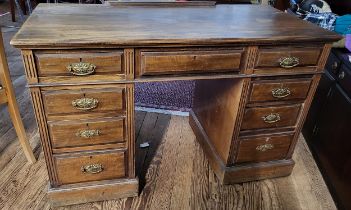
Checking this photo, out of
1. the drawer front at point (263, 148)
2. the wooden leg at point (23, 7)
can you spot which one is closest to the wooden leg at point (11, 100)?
the drawer front at point (263, 148)

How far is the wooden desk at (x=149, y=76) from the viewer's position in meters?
→ 1.19

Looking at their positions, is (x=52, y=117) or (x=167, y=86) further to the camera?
(x=167, y=86)

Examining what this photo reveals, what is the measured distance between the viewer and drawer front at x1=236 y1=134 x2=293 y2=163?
1635 millimetres

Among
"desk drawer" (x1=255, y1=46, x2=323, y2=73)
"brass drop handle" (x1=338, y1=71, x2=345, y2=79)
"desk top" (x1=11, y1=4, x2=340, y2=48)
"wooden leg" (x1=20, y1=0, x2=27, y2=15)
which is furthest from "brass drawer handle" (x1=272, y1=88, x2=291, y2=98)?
"wooden leg" (x1=20, y1=0, x2=27, y2=15)

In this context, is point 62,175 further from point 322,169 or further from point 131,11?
point 322,169

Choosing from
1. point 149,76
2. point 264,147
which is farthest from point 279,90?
point 149,76

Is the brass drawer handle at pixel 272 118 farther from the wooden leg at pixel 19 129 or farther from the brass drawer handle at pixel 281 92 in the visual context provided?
the wooden leg at pixel 19 129

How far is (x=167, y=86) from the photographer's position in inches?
104

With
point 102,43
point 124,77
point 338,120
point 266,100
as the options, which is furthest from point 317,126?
point 102,43

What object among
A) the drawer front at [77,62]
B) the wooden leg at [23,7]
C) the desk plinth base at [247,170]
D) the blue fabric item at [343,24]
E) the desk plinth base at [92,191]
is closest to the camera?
the drawer front at [77,62]

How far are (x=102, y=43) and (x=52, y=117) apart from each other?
40 cm

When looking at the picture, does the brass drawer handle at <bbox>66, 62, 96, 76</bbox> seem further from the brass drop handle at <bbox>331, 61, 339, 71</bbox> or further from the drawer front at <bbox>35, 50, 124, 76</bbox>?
the brass drop handle at <bbox>331, 61, 339, 71</bbox>

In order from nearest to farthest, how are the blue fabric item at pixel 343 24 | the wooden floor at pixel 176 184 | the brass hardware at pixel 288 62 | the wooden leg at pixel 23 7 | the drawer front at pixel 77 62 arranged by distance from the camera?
the drawer front at pixel 77 62, the brass hardware at pixel 288 62, the wooden floor at pixel 176 184, the blue fabric item at pixel 343 24, the wooden leg at pixel 23 7

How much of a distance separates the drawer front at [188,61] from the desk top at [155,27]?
0.05m
